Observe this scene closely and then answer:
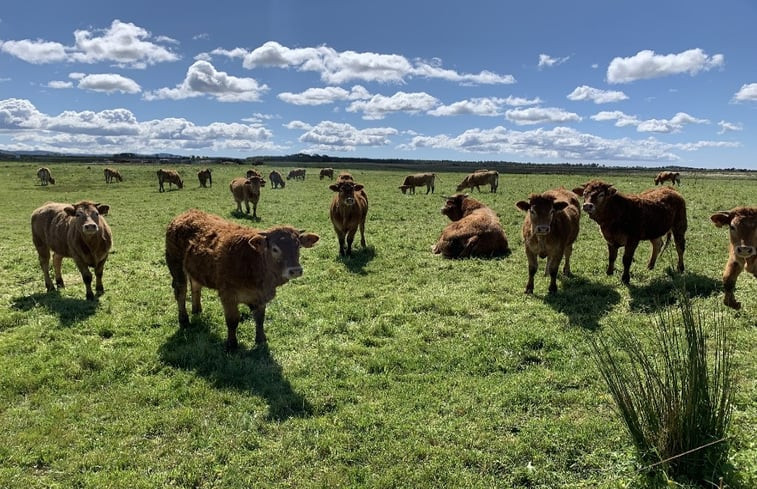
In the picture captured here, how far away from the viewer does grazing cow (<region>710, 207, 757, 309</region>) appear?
7.02 m

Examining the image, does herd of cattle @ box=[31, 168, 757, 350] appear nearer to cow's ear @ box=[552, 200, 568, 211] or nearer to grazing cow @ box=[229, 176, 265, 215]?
cow's ear @ box=[552, 200, 568, 211]

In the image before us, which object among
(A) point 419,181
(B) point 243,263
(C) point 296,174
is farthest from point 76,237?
(C) point 296,174

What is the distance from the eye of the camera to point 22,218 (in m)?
22.1

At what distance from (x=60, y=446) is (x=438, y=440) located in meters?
3.77

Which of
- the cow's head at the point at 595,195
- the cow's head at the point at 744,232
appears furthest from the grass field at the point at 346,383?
the cow's head at the point at 595,195

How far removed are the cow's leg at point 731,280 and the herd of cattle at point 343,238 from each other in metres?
0.01

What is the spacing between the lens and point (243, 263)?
6773mm

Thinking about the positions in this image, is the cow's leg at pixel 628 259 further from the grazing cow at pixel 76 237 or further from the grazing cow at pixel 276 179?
the grazing cow at pixel 276 179

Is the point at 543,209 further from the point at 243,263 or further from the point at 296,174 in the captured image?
the point at 296,174

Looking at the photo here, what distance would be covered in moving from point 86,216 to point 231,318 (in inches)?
186

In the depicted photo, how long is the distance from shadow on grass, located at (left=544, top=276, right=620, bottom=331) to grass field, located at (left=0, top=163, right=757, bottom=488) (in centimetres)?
5

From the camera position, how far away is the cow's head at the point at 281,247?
21.5ft

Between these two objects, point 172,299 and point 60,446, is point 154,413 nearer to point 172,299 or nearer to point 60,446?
point 60,446

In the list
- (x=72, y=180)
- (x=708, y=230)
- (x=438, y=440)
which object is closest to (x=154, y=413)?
(x=438, y=440)
